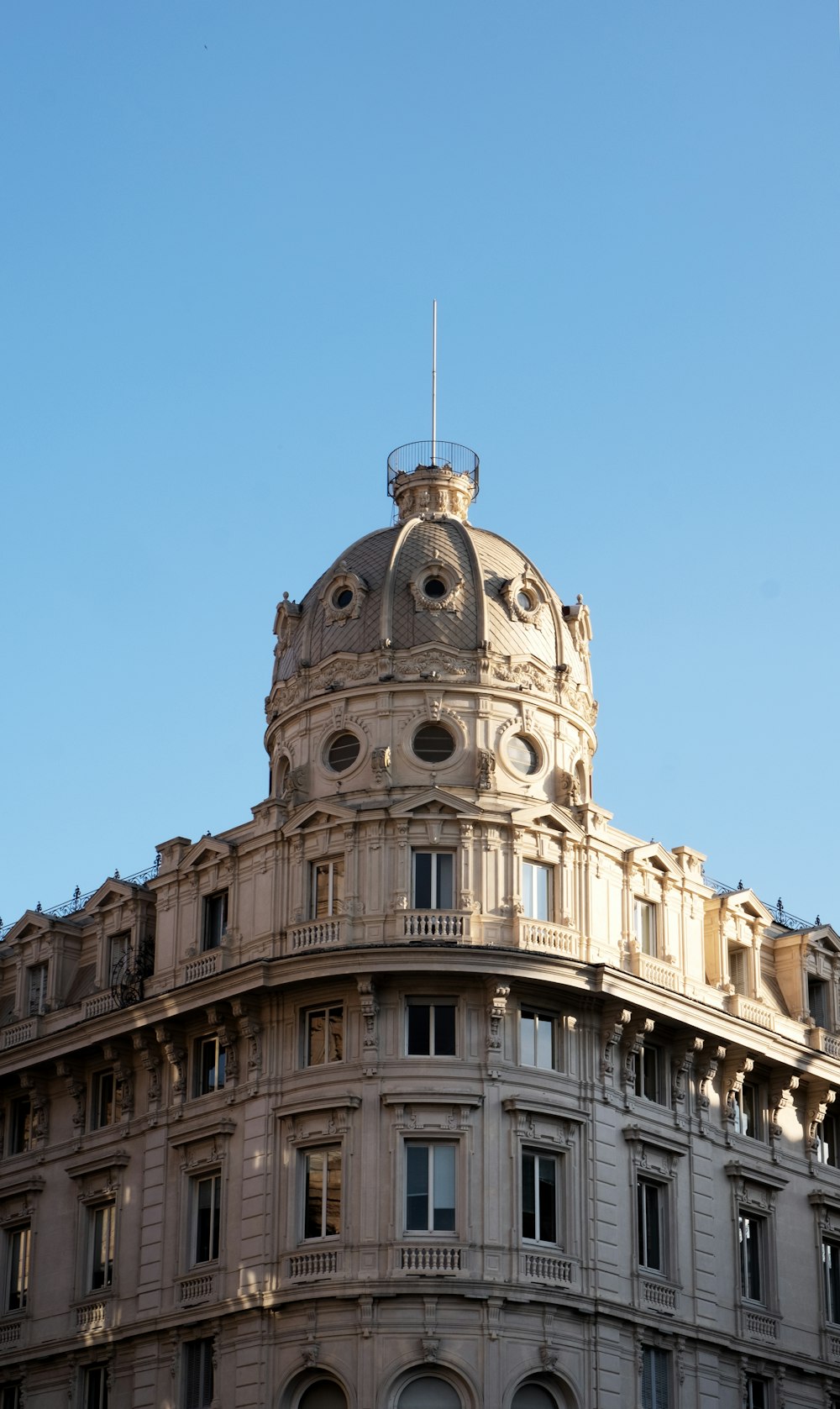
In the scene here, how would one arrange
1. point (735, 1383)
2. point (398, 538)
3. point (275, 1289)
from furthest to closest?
point (398, 538)
point (735, 1383)
point (275, 1289)

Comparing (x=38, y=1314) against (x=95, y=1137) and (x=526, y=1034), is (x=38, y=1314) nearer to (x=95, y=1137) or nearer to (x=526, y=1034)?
(x=95, y=1137)

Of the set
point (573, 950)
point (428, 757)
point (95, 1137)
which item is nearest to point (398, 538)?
point (428, 757)

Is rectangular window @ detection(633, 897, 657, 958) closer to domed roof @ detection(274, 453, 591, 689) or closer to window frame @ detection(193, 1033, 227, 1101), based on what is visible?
domed roof @ detection(274, 453, 591, 689)

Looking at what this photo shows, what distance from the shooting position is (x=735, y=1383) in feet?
247

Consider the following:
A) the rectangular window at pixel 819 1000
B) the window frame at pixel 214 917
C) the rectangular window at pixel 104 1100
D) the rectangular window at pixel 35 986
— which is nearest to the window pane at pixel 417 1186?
the window frame at pixel 214 917

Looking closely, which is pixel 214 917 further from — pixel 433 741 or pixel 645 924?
pixel 645 924

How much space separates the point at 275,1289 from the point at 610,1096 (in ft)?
35.3

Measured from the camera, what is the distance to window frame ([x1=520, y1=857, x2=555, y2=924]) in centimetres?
7456

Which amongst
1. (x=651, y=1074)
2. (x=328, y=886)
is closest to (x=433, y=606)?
(x=328, y=886)

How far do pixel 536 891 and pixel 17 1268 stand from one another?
20.3 m

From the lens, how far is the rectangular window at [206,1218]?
73.8 meters

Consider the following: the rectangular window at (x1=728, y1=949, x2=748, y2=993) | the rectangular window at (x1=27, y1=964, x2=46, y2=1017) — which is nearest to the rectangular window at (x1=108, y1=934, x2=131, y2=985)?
the rectangular window at (x1=27, y1=964, x2=46, y2=1017)

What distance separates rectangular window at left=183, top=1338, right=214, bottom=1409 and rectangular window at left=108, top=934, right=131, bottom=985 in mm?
12352

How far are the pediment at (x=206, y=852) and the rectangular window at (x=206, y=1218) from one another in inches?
364
